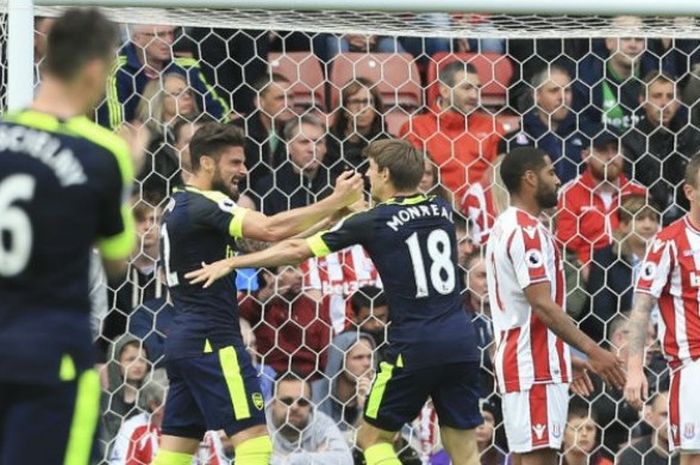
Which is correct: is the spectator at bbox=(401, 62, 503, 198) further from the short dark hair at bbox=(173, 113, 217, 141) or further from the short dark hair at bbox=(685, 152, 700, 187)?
the short dark hair at bbox=(685, 152, 700, 187)

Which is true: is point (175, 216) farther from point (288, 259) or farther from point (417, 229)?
point (417, 229)

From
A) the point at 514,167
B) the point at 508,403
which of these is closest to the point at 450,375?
the point at 508,403

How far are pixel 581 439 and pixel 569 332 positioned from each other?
1.52 m

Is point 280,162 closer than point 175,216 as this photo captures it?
No

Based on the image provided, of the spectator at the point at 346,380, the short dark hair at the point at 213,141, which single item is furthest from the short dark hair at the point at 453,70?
the short dark hair at the point at 213,141

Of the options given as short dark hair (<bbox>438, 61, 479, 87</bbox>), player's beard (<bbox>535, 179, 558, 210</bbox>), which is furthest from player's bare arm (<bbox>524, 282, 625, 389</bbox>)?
short dark hair (<bbox>438, 61, 479, 87</bbox>)

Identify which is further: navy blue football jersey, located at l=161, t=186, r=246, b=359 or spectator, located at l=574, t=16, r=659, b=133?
spectator, located at l=574, t=16, r=659, b=133

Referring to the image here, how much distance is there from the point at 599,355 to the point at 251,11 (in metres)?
1.96

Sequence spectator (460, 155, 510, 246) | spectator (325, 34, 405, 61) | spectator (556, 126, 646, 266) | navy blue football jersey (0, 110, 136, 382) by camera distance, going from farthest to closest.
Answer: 1. spectator (325, 34, 405, 61)
2. spectator (556, 126, 646, 266)
3. spectator (460, 155, 510, 246)
4. navy blue football jersey (0, 110, 136, 382)

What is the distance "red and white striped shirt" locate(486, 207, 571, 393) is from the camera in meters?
6.95

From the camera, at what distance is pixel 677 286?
269 inches

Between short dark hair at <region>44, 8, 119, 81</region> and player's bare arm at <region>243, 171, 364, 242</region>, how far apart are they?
89.5 inches

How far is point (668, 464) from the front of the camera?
803 cm

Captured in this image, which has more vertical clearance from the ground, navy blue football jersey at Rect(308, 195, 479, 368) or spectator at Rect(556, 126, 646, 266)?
spectator at Rect(556, 126, 646, 266)
